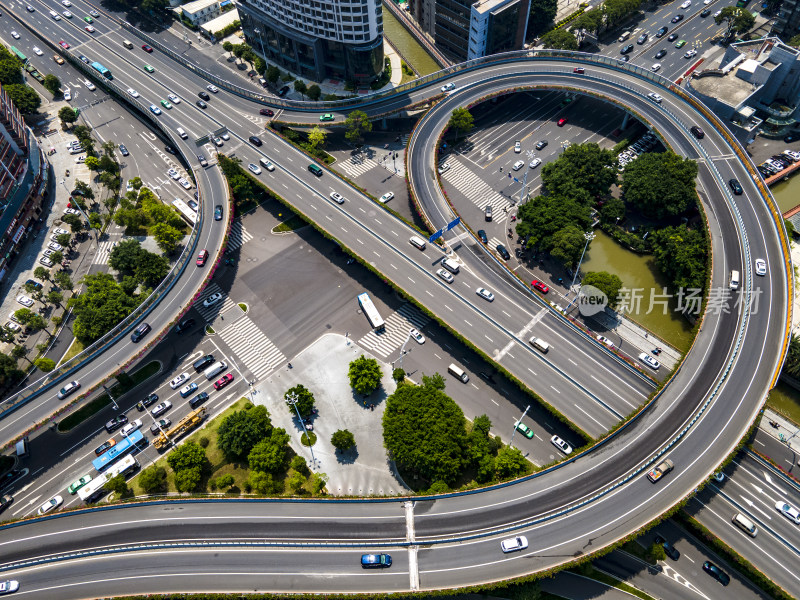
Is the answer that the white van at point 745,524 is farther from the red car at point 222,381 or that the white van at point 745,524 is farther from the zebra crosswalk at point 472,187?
the red car at point 222,381

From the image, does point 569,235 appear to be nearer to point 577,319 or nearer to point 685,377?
point 577,319

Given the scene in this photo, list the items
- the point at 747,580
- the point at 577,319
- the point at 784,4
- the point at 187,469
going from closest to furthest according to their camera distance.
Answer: the point at 747,580, the point at 187,469, the point at 577,319, the point at 784,4

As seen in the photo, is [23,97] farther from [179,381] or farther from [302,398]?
[302,398]

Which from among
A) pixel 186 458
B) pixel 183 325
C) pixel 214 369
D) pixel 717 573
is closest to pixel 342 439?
pixel 186 458

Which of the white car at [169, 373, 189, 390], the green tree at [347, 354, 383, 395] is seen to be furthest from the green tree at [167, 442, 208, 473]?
the green tree at [347, 354, 383, 395]

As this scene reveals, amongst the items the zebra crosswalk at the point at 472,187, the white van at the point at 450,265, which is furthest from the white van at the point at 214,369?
the zebra crosswalk at the point at 472,187

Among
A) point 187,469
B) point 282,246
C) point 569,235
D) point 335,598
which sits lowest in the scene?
point 187,469

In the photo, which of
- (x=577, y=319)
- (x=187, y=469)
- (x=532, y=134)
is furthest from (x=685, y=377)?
(x=187, y=469)

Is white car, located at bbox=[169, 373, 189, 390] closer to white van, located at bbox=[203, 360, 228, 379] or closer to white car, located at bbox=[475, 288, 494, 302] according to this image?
white van, located at bbox=[203, 360, 228, 379]
